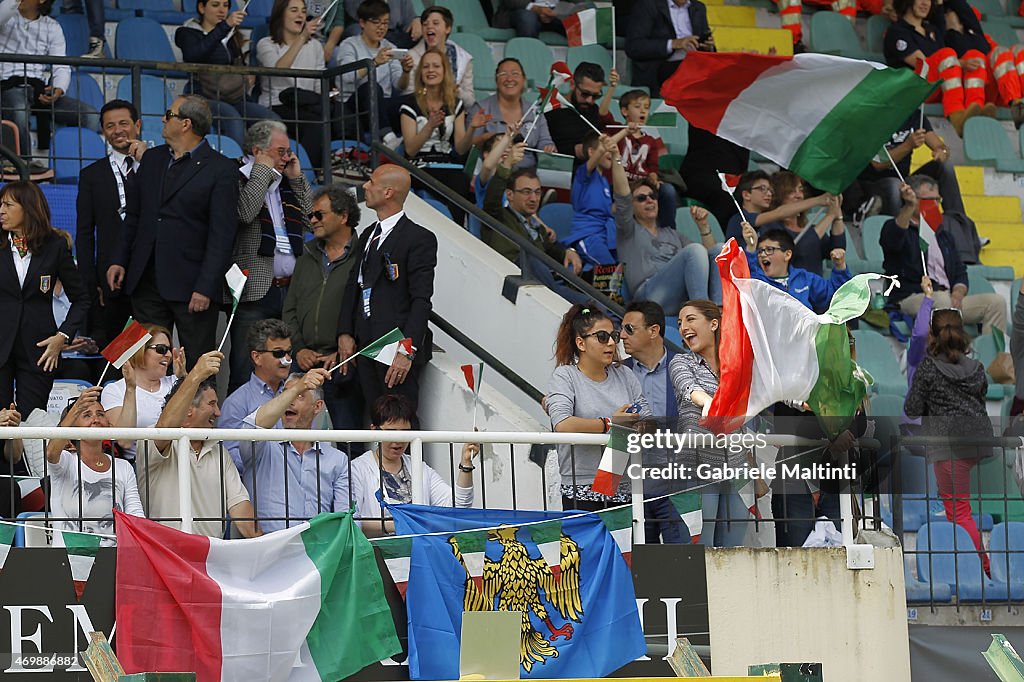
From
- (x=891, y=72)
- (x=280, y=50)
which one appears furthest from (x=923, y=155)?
(x=280, y=50)

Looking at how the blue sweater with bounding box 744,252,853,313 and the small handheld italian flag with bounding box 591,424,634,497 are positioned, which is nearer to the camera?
the small handheld italian flag with bounding box 591,424,634,497

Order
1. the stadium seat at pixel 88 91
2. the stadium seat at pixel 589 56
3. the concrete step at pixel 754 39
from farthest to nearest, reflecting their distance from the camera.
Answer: the concrete step at pixel 754 39, the stadium seat at pixel 589 56, the stadium seat at pixel 88 91

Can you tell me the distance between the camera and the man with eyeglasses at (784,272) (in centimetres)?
1204

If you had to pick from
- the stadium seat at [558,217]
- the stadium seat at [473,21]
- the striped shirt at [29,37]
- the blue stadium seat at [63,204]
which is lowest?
the stadium seat at [558,217]

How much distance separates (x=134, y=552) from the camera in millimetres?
8836

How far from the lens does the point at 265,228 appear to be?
1174 centimetres

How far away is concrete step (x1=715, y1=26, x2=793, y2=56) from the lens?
57.7 feet

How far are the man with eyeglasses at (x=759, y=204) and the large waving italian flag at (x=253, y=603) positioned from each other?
5119mm

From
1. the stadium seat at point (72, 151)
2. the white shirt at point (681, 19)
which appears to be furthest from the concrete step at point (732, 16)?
the stadium seat at point (72, 151)

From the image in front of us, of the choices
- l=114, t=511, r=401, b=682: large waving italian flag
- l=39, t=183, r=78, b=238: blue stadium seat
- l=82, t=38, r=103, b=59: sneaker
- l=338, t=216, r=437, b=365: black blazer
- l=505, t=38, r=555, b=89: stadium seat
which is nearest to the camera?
l=114, t=511, r=401, b=682: large waving italian flag

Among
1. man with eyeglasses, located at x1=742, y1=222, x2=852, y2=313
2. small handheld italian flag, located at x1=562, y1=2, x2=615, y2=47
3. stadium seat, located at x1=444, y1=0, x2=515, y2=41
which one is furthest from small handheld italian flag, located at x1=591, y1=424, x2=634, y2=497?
stadium seat, located at x1=444, y1=0, x2=515, y2=41

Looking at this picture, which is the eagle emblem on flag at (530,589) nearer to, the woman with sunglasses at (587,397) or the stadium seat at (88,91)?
the woman with sunglasses at (587,397)

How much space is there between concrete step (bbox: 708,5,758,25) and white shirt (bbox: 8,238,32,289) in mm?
8747

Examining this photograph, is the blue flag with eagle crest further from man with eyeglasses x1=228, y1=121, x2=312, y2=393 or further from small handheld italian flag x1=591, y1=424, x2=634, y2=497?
man with eyeglasses x1=228, y1=121, x2=312, y2=393
